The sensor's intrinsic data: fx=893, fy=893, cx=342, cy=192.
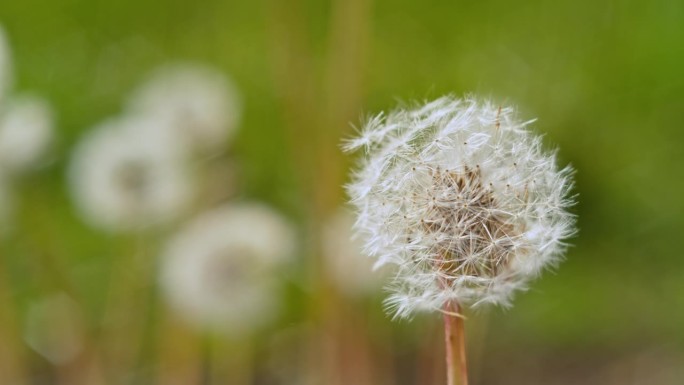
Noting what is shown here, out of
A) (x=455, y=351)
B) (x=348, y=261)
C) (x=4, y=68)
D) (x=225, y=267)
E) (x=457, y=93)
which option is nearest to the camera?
(x=455, y=351)

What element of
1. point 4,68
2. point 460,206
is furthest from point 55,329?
point 460,206

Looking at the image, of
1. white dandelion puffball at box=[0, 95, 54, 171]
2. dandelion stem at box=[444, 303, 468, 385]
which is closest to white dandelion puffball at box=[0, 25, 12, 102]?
white dandelion puffball at box=[0, 95, 54, 171]

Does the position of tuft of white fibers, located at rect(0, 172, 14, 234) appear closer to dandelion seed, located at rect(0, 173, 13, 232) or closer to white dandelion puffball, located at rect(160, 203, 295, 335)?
dandelion seed, located at rect(0, 173, 13, 232)

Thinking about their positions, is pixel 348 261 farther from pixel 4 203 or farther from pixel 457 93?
pixel 457 93

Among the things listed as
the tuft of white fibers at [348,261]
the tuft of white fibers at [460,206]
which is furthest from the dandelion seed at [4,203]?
the tuft of white fibers at [460,206]

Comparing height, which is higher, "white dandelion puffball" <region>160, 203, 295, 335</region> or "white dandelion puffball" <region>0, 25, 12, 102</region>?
"white dandelion puffball" <region>160, 203, 295, 335</region>

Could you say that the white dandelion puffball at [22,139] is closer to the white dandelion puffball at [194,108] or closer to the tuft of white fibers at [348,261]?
the white dandelion puffball at [194,108]

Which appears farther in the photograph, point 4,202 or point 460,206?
point 4,202
